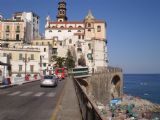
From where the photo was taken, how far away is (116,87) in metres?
98.1

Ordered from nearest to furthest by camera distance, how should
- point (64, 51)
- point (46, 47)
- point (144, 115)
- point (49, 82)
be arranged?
point (49, 82) < point (144, 115) < point (46, 47) < point (64, 51)

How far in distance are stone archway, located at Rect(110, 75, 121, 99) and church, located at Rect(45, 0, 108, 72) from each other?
10.5 meters

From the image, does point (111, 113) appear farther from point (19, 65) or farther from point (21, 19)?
point (21, 19)

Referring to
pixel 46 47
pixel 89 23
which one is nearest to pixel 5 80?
pixel 46 47

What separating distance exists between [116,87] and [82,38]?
82.4 feet

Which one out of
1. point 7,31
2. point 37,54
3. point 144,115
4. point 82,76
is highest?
point 7,31

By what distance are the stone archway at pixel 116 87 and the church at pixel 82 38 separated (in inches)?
413

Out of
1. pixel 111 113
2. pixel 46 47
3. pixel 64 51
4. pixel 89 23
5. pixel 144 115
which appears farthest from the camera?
pixel 89 23

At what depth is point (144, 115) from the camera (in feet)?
207

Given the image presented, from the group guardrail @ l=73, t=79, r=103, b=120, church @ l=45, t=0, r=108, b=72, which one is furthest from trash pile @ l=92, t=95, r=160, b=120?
church @ l=45, t=0, r=108, b=72

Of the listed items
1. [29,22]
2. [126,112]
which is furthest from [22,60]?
[126,112]

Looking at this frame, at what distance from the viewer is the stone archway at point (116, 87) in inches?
3743

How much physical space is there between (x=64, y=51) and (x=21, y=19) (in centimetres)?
1936

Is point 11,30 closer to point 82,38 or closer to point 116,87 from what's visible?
point 82,38
